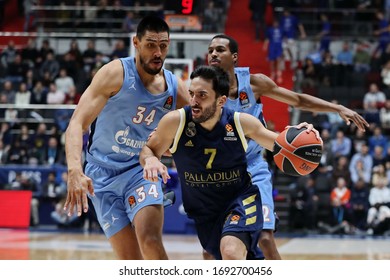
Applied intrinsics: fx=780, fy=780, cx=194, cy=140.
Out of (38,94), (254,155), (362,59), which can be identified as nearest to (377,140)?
(362,59)

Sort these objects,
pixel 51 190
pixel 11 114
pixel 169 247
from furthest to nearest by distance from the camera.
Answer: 1. pixel 11 114
2. pixel 51 190
3. pixel 169 247

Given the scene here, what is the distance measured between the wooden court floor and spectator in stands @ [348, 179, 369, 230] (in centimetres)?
65

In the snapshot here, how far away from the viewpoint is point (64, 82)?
803 inches

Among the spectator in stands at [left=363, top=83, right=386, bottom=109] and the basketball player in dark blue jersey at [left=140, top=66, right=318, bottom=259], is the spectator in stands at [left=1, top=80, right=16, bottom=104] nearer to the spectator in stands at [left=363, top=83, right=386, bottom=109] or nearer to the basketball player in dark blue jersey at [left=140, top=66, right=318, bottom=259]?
the spectator in stands at [left=363, top=83, right=386, bottom=109]

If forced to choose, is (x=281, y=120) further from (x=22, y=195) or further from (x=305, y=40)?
(x=22, y=195)

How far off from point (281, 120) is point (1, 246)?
29.9 feet

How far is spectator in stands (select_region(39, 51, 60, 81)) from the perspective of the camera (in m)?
20.9

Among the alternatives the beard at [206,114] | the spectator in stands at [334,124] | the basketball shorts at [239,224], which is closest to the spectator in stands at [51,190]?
the spectator in stands at [334,124]

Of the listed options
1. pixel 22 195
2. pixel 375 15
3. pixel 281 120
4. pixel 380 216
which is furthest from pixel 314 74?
pixel 22 195

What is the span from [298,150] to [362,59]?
651 inches

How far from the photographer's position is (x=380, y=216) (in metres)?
16.6

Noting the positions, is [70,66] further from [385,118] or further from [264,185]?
[264,185]
